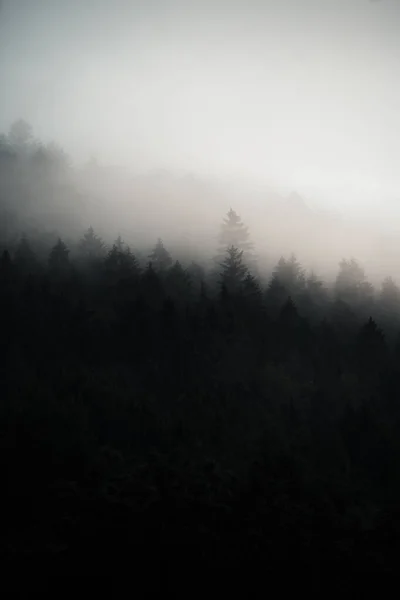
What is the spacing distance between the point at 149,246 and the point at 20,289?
86.2ft

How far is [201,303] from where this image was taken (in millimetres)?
44625

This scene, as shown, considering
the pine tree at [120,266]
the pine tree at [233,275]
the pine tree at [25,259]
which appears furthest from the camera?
the pine tree at [233,275]

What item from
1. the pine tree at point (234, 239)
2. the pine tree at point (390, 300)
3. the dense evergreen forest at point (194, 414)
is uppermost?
the pine tree at point (234, 239)

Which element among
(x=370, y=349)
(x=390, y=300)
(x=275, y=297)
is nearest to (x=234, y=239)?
(x=275, y=297)

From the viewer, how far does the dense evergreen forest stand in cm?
1669

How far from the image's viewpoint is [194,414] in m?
30.1

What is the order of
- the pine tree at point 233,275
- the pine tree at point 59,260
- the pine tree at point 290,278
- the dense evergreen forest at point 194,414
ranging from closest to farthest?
the dense evergreen forest at point 194,414, the pine tree at point 59,260, the pine tree at point 233,275, the pine tree at point 290,278

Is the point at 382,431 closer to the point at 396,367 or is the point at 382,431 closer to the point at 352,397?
the point at 352,397

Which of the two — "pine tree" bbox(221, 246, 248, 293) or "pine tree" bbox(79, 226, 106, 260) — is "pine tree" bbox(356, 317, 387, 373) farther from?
"pine tree" bbox(79, 226, 106, 260)

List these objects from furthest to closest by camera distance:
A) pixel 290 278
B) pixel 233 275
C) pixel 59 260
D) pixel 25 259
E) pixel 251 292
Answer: pixel 290 278
pixel 233 275
pixel 25 259
pixel 59 260
pixel 251 292

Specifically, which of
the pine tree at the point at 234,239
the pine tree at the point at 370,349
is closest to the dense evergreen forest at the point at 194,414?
the pine tree at the point at 370,349

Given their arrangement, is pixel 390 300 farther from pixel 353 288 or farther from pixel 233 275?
pixel 233 275

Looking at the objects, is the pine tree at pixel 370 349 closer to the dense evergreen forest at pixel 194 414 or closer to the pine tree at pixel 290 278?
the dense evergreen forest at pixel 194 414

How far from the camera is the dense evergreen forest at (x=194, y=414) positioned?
16688 mm
